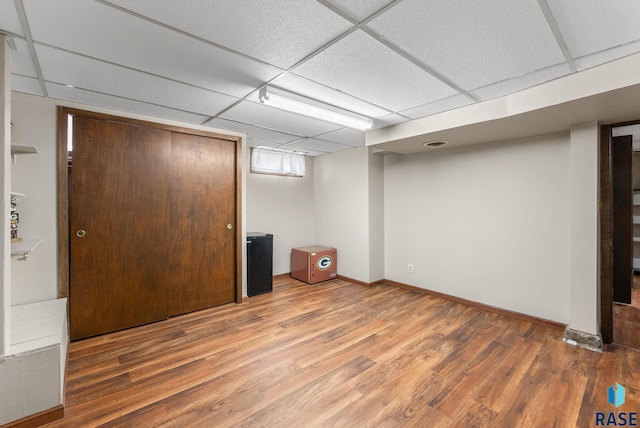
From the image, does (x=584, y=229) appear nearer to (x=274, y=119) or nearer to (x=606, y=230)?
(x=606, y=230)

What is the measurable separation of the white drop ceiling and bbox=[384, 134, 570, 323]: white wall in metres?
1.16

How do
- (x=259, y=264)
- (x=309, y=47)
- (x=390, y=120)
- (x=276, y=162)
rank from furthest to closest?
(x=276, y=162)
(x=259, y=264)
(x=390, y=120)
(x=309, y=47)

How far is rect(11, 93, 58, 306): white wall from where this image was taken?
2371 mm

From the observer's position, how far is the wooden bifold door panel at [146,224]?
2.64 meters

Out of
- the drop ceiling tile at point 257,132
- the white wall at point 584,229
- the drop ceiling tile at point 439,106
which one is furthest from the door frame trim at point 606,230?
the drop ceiling tile at point 257,132

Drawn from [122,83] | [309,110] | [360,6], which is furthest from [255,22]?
[122,83]

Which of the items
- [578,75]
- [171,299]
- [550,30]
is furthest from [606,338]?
[171,299]

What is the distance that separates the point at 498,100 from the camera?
243 centimetres

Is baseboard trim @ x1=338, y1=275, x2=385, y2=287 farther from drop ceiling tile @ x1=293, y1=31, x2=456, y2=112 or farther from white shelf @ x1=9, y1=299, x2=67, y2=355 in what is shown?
white shelf @ x1=9, y1=299, x2=67, y2=355

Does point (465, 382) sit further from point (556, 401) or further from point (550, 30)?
point (550, 30)

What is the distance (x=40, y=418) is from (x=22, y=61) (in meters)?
2.25

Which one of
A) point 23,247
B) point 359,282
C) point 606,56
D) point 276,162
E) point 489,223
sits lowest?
point 359,282

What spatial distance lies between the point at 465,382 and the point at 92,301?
337cm

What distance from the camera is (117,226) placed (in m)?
2.79
